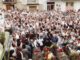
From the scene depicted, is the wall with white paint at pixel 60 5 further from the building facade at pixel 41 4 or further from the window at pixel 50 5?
the window at pixel 50 5

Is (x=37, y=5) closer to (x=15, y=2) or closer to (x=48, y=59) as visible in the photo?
(x=15, y=2)

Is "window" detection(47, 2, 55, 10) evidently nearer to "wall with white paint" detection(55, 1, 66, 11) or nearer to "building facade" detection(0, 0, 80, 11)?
"building facade" detection(0, 0, 80, 11)

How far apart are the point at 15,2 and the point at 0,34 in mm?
55568

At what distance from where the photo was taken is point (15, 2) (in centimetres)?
6400

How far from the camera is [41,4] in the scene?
63781mm

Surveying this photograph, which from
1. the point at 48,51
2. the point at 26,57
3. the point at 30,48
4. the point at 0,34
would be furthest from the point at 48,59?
the point at 0,34

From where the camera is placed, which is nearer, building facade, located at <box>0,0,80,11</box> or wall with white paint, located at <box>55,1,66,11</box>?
wall with white paint, located at <box>55,1,66,11</box>

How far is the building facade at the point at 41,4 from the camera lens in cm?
6294

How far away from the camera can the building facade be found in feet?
206

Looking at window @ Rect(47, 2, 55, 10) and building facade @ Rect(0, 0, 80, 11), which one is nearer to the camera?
window @ Rect(47, 2, 55, 10)

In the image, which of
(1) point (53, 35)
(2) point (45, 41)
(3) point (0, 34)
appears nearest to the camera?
(3) point (0, 34)

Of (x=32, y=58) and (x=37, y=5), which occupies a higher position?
(x=32, y=58)

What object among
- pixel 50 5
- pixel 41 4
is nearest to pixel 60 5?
pixel 50 5

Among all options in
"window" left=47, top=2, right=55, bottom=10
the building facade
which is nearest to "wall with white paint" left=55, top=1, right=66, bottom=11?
the building facade
